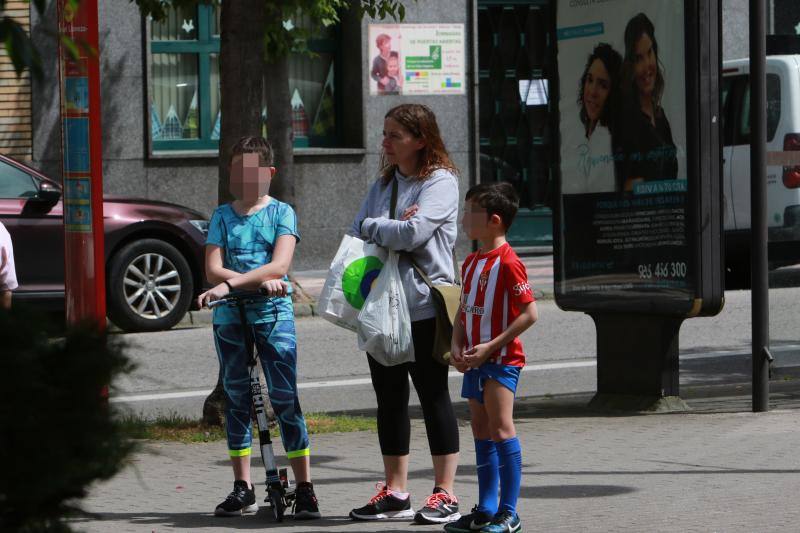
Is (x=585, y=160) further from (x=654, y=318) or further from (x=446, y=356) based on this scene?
(x=446, y=356)

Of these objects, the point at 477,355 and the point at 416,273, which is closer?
the point at 477,355

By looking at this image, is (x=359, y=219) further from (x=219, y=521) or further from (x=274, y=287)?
(x=219, y=521)

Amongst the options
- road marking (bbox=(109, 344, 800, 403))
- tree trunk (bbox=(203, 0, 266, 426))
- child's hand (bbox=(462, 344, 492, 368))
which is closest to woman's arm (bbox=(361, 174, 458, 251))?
child's hand (bbox=(462, 344, 492, 368))

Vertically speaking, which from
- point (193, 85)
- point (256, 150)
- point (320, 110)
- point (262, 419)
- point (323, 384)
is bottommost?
point (323, 384)

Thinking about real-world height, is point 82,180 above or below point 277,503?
above

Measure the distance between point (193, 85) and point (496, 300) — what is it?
14.9 m

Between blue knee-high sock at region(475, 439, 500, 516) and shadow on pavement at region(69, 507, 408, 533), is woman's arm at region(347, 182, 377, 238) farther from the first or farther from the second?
shadow on pavement at region(69, 507, 408, 533)

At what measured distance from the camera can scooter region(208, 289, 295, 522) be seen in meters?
6.10

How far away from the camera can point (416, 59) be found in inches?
790

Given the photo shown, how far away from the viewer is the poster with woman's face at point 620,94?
8.66 m

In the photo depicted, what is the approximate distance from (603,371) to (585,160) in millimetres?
1327

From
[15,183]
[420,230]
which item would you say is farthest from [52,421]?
[15,183]

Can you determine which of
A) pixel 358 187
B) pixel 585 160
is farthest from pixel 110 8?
pixel 585 160

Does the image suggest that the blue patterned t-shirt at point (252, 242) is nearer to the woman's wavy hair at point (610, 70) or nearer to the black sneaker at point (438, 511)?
the black sneaker at point (438, 511)
